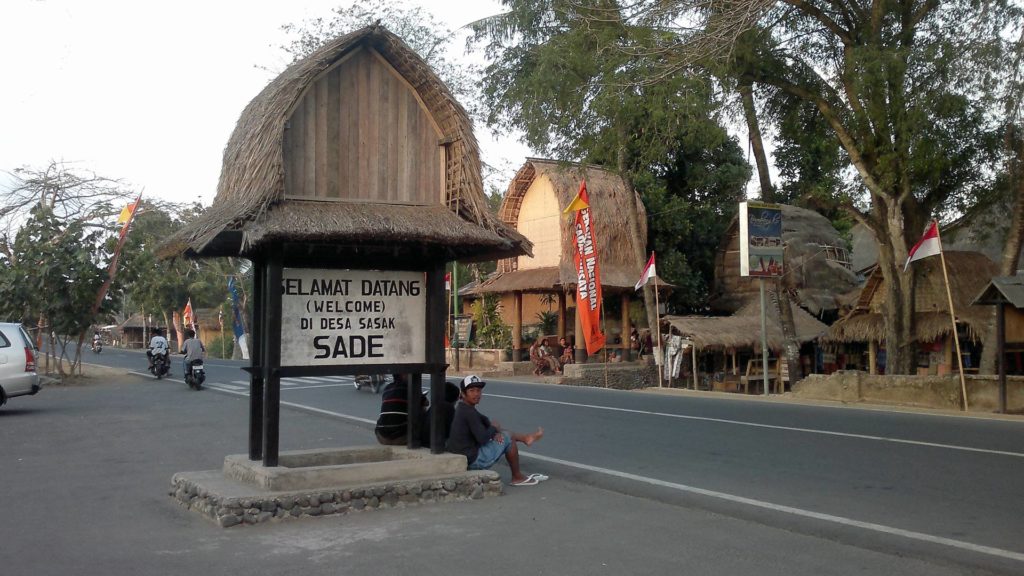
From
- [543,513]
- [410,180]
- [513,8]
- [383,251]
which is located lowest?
[543,513]

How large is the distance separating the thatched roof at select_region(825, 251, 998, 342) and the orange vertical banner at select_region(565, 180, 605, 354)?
25.5 feet

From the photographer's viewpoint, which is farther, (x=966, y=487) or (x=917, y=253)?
(x=917, y=253)

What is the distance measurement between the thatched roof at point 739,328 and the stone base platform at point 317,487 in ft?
64.9

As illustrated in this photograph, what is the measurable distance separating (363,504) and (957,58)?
583 inches

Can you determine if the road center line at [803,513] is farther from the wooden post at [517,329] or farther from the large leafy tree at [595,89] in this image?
the wooden post at [517,329]

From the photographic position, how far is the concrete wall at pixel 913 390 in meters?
17.2

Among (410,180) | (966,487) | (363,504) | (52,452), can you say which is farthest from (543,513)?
(52,452)

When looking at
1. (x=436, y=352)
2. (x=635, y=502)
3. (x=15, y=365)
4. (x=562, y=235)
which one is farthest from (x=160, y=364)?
(x=635, y=502)

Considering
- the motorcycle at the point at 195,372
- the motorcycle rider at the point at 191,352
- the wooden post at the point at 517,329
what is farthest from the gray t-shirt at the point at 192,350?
the wooden post at the point at 517,329

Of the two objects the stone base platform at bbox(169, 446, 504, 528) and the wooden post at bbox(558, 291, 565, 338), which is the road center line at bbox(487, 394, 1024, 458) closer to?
the stone base platform at bbox(169, 446, 504, 528)

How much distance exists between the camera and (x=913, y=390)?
18.5 meters

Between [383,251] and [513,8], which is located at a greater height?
[513,8]

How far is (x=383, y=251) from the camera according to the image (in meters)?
8.79

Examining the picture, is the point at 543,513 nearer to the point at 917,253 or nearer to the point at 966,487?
the point at 966,487
